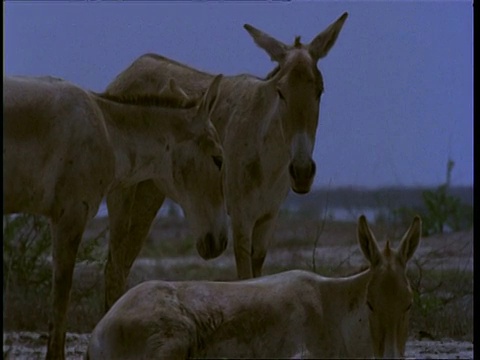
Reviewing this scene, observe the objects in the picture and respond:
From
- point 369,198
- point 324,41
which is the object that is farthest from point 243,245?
point 369,198

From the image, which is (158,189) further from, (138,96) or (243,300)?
(243,300)

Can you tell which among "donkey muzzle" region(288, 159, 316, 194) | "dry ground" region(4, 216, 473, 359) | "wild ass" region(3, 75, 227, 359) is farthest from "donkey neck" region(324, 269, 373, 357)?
"wild ass" region(3, 75, 227, 359)

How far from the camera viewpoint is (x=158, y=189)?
30.5 feet

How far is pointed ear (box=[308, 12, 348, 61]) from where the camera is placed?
838 cm

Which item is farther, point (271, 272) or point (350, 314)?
point (271, 272)

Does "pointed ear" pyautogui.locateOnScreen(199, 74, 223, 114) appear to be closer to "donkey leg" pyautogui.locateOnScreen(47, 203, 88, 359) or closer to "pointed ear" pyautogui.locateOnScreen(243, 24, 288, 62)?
"pointed ear" pyautogui.locateOnScreen(243, 24, 288, 62)

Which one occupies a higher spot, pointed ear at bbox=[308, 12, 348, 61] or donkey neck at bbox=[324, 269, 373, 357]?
pointed ear at bbox=[308, 12, 348, 61]

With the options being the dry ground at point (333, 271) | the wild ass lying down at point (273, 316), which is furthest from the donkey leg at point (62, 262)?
the wild ass lying down at point (273, 316)

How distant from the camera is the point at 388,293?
638cm

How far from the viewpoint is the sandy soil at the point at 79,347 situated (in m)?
8.09

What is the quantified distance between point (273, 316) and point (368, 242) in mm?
604

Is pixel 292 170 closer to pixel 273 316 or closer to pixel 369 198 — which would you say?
pixel 273 316

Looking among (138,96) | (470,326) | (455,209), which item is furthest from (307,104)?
(455,209)

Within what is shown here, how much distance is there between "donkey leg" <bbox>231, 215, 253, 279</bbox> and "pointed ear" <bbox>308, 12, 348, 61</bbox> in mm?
1176
